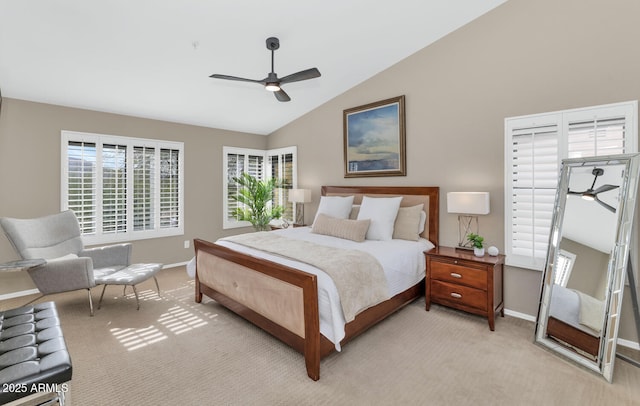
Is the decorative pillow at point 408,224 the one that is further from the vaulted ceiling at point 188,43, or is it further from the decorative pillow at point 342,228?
the vaulted ceiling at point 188,43

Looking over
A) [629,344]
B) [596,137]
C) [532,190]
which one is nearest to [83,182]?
[532,190]

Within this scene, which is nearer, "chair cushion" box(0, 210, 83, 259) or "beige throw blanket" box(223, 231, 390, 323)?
"beige throw blanket" box(223, 231, 390, 323)

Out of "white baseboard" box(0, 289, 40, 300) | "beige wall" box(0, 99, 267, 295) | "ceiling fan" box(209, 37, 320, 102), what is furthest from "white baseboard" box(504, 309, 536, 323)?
"white baseboard" box(0, 289, 40, 300)

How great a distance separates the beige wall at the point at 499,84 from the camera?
275 cm

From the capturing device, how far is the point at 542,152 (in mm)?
3096

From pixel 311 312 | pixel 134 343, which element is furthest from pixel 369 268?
pixel 134 343

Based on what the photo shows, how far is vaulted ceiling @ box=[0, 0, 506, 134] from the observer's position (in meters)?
2.83

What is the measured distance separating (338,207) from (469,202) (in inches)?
70.0

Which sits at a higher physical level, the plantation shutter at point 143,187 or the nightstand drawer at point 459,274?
the plantation shutter at point 143,187

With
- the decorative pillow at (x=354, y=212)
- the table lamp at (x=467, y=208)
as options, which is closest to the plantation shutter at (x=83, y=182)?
the decorative pillow at (x=354, y=212)

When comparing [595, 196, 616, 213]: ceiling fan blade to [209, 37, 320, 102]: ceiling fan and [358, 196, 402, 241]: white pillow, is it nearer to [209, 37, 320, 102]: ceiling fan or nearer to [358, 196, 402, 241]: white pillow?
[358, 196, 402, 241]: white pillow

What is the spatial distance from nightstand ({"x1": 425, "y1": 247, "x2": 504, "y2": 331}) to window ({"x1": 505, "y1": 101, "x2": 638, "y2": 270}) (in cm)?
33

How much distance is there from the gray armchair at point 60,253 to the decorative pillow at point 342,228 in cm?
262

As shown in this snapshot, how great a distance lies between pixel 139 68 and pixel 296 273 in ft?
10.5
